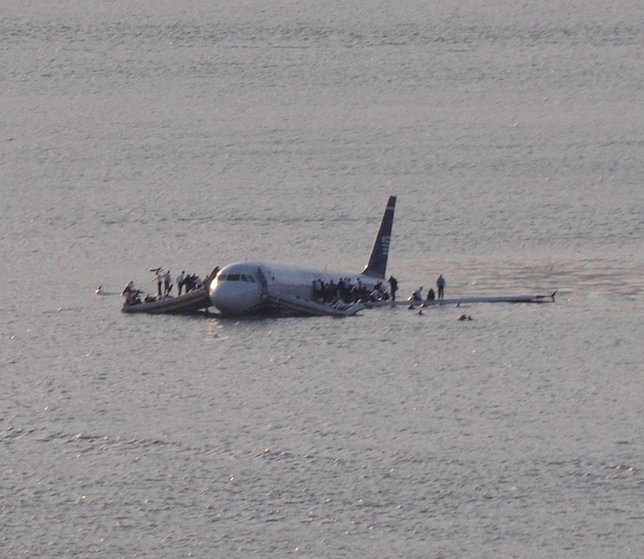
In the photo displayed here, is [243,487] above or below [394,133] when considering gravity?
below

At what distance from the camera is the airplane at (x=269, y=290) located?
9125 centimetres

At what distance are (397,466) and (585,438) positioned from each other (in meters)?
7.66

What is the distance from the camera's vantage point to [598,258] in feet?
359

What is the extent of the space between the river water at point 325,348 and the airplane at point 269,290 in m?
1.99

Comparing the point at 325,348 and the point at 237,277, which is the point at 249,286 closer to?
→ the point at 237,277

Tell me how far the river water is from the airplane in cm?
199

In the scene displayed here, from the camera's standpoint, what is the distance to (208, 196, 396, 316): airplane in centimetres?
9125

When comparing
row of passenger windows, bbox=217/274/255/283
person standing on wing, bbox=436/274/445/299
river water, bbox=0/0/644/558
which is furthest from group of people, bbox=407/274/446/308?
row of passenger windows, bbox=217/274/255/283

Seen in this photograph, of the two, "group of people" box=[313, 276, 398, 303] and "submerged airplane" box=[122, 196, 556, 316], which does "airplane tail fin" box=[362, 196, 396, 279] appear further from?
"submerged airplane" box=[122, 196, 556, 316]

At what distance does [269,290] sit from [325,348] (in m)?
9.94

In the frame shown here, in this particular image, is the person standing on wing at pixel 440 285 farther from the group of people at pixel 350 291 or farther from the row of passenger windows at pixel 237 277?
the row of passenger windows at pixel 237 277

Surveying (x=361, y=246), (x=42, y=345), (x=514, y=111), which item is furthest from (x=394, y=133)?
(x=42, y=345)

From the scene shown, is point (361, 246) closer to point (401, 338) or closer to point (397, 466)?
point (401, 338)

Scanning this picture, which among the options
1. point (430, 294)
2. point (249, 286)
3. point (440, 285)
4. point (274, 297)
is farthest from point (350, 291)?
point (249, 286)
